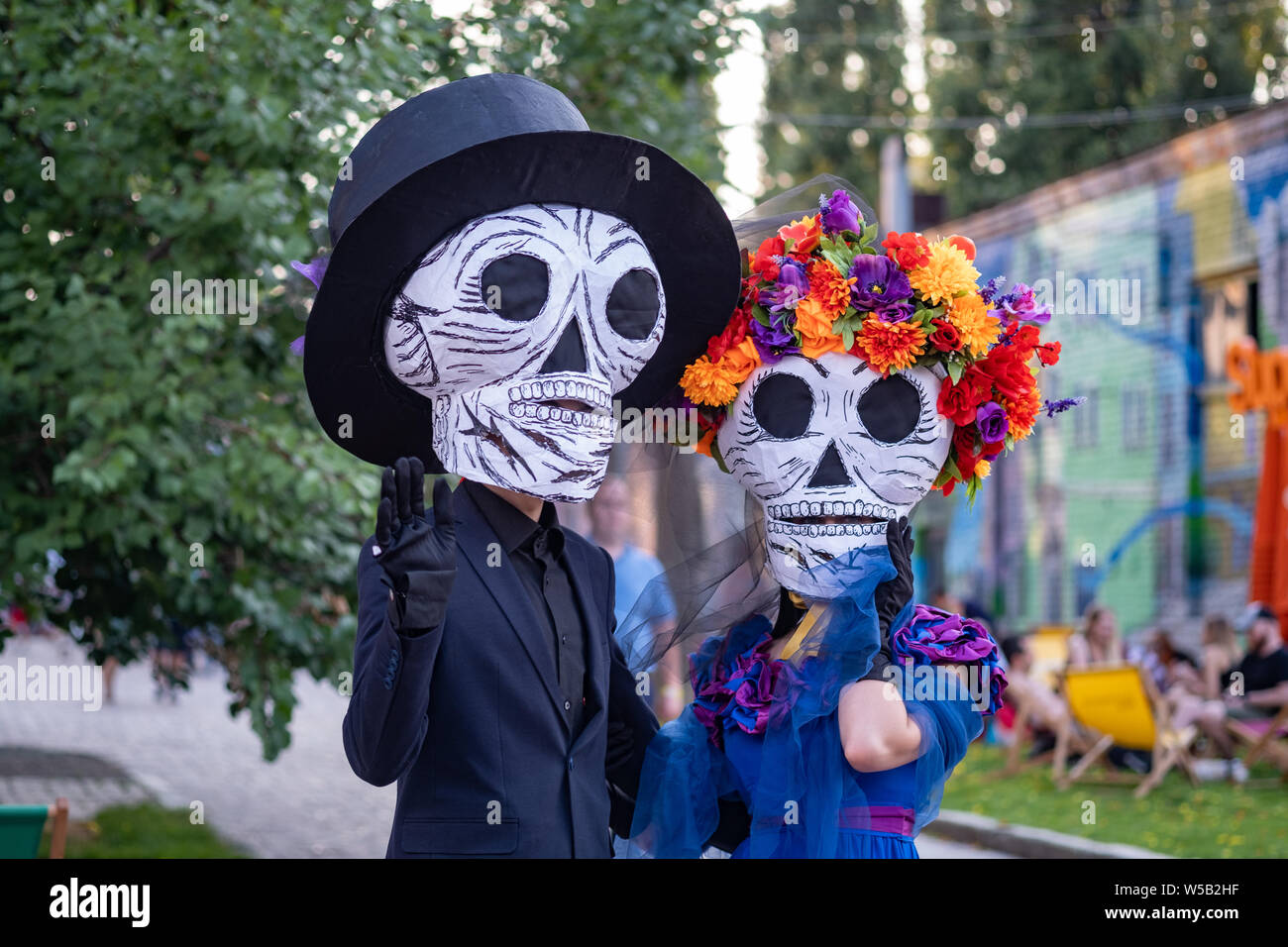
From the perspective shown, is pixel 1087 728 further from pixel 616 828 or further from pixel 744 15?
pixel 616 828

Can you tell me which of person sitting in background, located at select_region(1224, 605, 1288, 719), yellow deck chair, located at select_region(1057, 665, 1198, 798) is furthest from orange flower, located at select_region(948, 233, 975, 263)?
person sitting in background, located at select_region(1224, 605, 1288, 719)

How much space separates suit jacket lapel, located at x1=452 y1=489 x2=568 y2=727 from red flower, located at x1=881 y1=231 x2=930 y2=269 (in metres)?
1.20

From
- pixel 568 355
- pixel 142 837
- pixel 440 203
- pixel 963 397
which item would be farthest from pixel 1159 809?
pixel 440 203

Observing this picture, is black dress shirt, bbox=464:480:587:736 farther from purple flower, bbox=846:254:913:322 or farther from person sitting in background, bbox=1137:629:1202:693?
person sitting in background, bbox=1137:629:1202:693

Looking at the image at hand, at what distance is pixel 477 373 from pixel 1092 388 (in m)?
13.5

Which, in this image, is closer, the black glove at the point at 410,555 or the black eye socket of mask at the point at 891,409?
the black glove at the point at 410,555

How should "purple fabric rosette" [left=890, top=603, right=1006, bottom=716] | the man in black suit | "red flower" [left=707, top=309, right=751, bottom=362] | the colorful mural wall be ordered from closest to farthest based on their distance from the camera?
the man in black suit → "purple fabric rosette" [left=890, top=603, right=1006, bottom=716] → "red flower" [left=707, top=309, right=751, bottom=362] → the colorful mural wall

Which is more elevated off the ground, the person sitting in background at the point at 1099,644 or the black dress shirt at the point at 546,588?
the black dress shirt at the point at 546,588

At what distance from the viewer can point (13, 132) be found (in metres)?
5.49

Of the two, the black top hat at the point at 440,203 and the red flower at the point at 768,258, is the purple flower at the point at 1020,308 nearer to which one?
the red flower at the point at 768,258

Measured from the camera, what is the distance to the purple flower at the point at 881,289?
10.4ft

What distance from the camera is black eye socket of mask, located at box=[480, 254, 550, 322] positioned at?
278 cm

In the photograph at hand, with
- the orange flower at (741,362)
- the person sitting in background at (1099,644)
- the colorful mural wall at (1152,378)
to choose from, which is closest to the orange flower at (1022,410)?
the orange flower at (741,362)

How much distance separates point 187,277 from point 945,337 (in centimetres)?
318
